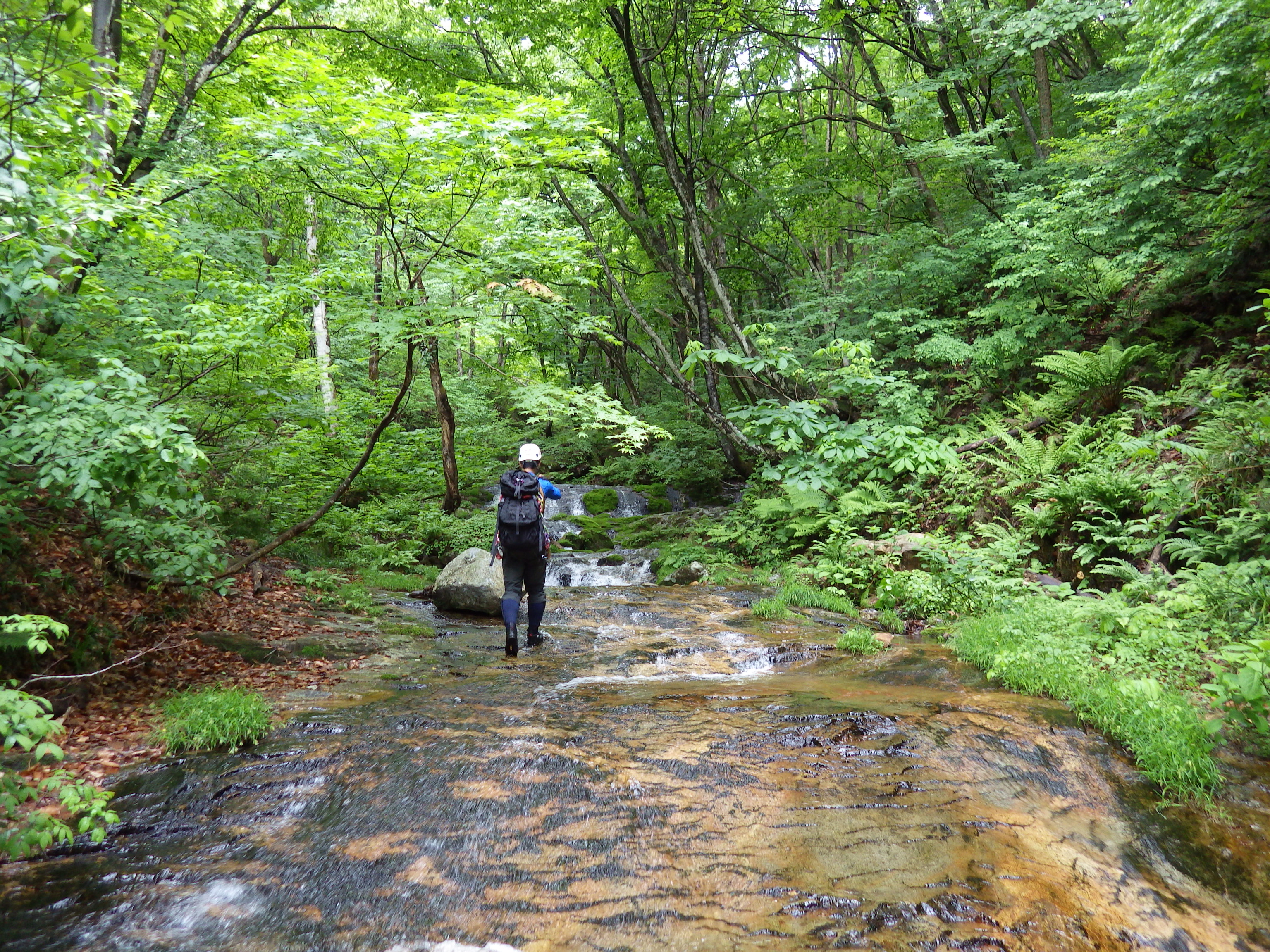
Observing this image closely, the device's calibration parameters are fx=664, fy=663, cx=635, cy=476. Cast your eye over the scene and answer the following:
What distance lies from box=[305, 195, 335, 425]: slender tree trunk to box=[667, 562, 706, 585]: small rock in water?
260 inches

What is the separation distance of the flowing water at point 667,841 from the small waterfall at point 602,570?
806 centimetres

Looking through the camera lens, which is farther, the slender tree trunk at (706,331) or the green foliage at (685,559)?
the slender tree trunk at (706,331)

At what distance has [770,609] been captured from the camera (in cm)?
913

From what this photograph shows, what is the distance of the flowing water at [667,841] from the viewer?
2723 mm

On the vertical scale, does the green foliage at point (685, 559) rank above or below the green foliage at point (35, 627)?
below

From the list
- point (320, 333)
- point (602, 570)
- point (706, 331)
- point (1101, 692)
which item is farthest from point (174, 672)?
point (320, 333)

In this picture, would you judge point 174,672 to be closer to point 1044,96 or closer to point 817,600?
point 817,600

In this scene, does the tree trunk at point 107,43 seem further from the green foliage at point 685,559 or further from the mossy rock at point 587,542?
the mossy rock at point 587,542

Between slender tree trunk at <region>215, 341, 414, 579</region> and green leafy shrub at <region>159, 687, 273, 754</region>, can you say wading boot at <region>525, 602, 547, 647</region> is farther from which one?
green leafy shrub at <region>159, 687, 273, 754</region>

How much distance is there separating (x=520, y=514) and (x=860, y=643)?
380cm

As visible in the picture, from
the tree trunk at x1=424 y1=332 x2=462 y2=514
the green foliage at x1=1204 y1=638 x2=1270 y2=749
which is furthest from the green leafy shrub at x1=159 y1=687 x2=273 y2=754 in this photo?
the tree trunk at x1=424 y1=332 x2=462 y2=514

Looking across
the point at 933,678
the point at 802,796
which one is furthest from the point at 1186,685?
the point at 802,796

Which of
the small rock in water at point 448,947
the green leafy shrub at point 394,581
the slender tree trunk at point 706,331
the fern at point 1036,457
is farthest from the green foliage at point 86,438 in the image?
the slender tree trunk at point 706,331

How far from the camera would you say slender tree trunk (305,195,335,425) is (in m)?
10.1
